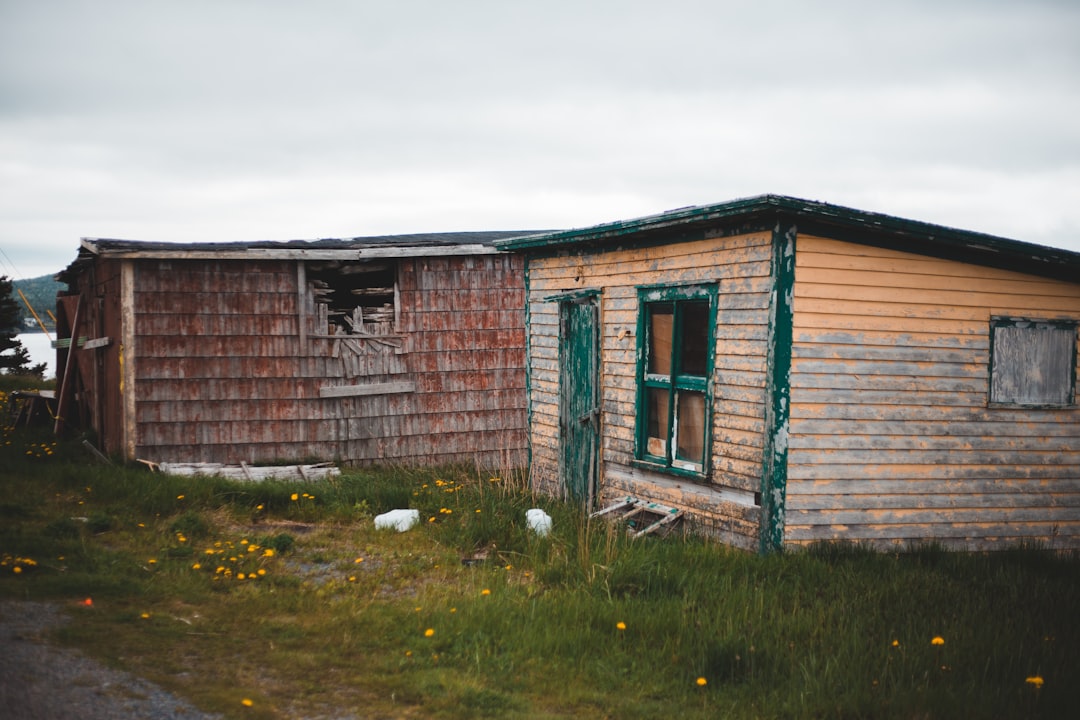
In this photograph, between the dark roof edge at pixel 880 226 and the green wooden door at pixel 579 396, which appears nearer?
the dark roof edge at pixel 880 226

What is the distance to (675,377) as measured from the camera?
8062 mm

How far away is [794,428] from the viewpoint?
690 centimetres

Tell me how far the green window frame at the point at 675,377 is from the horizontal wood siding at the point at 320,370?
188 inches

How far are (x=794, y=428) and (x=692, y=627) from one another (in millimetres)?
2256

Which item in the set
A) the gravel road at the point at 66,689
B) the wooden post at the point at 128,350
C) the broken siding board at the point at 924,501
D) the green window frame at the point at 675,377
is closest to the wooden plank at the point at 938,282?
the green window frame at the point at 675,377

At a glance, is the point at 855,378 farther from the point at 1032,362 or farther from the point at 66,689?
the point at 66,689

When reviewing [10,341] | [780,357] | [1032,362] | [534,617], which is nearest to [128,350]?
[534,617]

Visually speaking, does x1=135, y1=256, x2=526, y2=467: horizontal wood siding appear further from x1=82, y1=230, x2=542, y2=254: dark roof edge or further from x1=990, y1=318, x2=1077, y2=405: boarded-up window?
x1=990, y1=318, x2=1077, y2=405: boarded-up window

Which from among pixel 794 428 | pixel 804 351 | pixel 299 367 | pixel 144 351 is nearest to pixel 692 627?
pixel 794 428

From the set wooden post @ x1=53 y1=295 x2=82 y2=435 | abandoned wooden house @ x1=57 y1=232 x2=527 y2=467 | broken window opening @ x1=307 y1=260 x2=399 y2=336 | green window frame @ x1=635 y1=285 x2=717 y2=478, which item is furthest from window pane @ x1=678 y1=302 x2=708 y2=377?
wooden post @ x1=53 y1=295 x2=82 y2=435

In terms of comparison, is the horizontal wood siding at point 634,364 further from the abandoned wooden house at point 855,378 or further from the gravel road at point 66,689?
the gravel road at point 66,689

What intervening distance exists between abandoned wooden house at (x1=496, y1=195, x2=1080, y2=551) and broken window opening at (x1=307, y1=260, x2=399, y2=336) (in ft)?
16.8

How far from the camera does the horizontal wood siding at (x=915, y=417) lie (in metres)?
6.96

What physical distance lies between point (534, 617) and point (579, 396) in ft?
13.7
